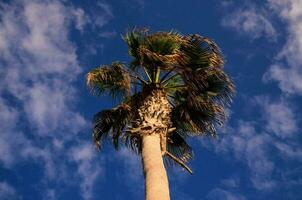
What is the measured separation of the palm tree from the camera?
1113 cm

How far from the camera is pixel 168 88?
11.7 metres

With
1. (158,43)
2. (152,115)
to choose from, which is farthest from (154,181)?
(158,43)

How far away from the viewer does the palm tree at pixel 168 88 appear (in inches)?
438

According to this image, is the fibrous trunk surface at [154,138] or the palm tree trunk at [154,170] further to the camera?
the fibrous trunk surface at [154,138]

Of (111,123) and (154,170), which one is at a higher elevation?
(111,123)

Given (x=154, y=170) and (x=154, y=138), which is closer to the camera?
(x=154, y=170)

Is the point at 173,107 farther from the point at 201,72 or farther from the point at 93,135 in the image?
the point at 93,135

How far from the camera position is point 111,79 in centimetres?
1209

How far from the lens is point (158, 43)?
11.4 metres

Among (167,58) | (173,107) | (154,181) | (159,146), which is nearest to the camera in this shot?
(154,181)

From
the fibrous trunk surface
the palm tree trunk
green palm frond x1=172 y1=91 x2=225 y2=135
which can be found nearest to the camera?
the palm tree trunk

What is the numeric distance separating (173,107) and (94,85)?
1.91 meters

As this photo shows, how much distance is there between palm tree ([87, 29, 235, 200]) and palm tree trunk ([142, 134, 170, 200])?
633 mm

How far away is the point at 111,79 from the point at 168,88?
137 cm
